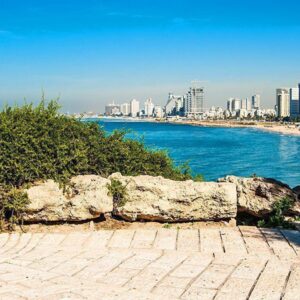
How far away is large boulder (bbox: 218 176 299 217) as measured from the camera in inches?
304

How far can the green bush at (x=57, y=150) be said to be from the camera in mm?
7531

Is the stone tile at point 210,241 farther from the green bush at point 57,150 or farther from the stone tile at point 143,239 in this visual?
the green bush at point 57,150

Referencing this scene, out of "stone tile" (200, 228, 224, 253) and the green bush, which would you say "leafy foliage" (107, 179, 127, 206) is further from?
"stone tile" (200, 228, 224, 253)

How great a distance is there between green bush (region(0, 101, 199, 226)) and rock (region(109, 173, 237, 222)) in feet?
2.77

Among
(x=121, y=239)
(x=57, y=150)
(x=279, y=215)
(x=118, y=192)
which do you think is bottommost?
(x=121, y=239)

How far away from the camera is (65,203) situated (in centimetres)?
743

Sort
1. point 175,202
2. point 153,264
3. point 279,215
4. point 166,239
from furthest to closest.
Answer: point 175,202 < point 279,215 < point 166,239 < point 153,264

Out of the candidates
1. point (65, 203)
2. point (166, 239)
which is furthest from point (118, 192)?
point (166, 239)

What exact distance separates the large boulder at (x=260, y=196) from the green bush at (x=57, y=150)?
2029 millimetres

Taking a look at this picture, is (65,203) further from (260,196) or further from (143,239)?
(260,196)

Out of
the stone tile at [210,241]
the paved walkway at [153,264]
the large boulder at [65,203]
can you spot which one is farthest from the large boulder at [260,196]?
the large boulder at [65,203]

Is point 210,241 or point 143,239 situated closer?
point 210,241

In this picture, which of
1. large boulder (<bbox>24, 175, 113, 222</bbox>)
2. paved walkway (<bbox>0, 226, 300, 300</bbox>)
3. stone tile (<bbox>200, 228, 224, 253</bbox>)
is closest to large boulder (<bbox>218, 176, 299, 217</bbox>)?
paved walkway (<bbox>0, 226, 300, 300</bbox>)

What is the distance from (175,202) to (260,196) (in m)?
1.50
